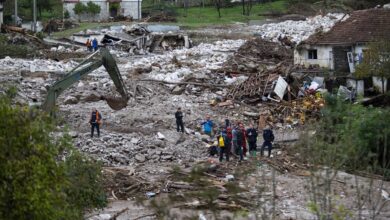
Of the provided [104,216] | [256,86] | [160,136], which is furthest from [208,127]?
[104,216]

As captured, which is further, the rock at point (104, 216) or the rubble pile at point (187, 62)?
the rubble pile at point (187, 62)

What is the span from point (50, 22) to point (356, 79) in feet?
96.9

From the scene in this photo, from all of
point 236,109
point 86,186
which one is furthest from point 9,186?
point 236,109

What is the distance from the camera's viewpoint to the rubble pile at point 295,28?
140ft

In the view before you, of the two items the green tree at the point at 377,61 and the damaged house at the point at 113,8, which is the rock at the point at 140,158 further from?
the damaged house at the point at 113,8

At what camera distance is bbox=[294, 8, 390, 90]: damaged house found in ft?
105

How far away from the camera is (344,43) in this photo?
3231 centimetres

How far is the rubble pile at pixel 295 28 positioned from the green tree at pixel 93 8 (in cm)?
1464

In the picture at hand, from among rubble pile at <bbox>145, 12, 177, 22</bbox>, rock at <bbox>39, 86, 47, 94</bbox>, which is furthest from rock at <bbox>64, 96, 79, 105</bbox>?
rubble pile at <bbox>145, 12, 177, 22</bbox>

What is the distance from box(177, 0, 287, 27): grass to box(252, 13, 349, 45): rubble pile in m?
4.36

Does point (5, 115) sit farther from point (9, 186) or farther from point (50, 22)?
point (50, 22)

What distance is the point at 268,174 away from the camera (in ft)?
58.7

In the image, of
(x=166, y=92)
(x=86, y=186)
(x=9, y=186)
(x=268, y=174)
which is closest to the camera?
(x=9, y=186)

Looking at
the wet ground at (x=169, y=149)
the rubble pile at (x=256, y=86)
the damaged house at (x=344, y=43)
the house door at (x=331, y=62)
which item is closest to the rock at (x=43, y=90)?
the wet ground at (x=169, y=149)
